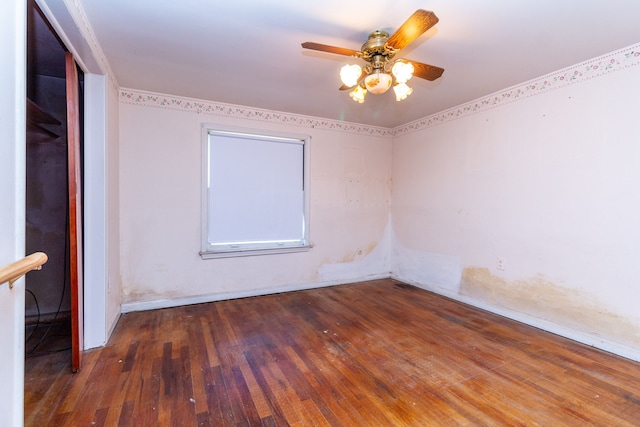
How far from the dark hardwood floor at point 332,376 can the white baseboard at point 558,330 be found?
90 mm

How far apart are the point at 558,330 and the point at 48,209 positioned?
16.1ft

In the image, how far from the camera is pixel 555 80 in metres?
2.63

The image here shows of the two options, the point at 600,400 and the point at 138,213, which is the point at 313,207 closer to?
the point at 138,213

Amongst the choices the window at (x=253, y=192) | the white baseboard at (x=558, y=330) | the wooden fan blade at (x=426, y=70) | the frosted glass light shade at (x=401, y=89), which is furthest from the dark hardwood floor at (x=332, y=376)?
the wooden fan blade at (x=426, y=70)

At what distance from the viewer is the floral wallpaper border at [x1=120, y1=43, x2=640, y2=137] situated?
7.65 ft

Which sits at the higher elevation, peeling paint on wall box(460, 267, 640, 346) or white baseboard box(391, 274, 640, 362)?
peeling paint on wall box(460, 267, 640, 346)

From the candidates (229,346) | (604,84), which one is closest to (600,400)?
(604,84)

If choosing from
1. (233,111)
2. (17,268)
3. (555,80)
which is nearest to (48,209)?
(233,111)

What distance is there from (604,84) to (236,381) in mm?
3579

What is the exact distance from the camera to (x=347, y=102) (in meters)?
3.37

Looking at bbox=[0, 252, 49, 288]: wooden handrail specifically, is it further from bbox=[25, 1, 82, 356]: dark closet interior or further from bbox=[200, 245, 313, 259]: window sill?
bbox=[200, 245, 313, 259]: window sill

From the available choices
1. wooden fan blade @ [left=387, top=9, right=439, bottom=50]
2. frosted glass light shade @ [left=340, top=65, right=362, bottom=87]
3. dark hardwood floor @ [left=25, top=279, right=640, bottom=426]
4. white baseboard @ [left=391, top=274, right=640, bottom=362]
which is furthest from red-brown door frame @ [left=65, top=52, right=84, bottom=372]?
white baseboard @ [left=391, top=274, right=640, bottom=362]

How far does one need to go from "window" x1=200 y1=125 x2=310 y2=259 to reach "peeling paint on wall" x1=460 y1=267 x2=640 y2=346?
2.13m

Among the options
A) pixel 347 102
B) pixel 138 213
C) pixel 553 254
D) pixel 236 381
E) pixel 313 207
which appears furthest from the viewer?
pixel 313 207
